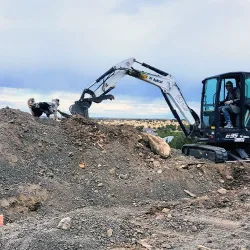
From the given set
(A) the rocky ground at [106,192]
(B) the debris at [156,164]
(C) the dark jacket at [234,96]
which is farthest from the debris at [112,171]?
(C) the dark jacket at [234,96]

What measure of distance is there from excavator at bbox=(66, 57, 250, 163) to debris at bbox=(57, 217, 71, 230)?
5435 mm

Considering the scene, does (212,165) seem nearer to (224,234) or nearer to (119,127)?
(119,127)

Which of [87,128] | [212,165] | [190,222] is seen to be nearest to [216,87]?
[212,165]

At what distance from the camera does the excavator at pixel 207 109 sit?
11461mm

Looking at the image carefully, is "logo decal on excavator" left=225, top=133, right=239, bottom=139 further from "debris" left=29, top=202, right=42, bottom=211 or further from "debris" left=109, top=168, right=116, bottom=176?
"debris" left=29, top=202, right=42, bottom=211

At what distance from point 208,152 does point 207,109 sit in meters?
1.19

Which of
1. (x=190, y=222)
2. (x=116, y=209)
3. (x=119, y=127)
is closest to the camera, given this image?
(x=190, y=222)

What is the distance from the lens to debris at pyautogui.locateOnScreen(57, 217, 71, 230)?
6.54 metres

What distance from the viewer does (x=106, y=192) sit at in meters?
9.17

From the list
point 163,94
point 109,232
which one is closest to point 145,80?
point 163,94

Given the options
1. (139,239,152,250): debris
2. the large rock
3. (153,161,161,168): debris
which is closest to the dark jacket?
the large rock

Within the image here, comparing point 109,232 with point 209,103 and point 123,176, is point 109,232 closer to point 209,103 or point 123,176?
point 123,176

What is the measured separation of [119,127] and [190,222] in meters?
4.68

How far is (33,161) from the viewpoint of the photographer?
383 inches
